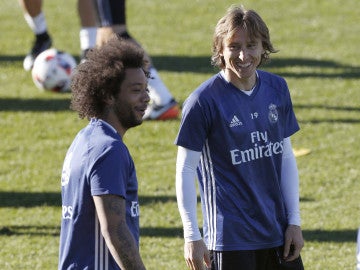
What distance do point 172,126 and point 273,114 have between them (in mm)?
5141

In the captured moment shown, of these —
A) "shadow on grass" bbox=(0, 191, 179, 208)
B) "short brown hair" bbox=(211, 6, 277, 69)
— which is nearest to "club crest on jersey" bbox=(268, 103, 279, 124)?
"short brown hair" bbox=(211, 6, 277, 69)

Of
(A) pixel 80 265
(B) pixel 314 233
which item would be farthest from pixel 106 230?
(B) pixel 314 233

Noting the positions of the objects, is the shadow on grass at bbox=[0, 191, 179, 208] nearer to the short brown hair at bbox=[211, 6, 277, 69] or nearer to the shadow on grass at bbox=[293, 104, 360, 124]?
the shadow on grass at bbox=[293, 104, 360, 124]

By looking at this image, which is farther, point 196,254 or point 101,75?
point 196,254

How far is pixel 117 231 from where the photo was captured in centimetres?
422

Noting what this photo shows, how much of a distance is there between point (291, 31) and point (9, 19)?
4173mm

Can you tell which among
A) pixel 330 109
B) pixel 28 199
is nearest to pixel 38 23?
pixel 330 109

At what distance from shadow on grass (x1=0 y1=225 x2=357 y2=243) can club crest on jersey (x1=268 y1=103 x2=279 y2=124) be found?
2352 millimetres

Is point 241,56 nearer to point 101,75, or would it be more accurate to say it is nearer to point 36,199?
point 101,75

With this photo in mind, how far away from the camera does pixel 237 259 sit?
501 centimetres

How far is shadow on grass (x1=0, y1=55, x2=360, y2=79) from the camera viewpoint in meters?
12.1

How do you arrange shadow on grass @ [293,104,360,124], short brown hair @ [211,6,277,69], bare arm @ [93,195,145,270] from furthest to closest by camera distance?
shadow on grass @ [293,104,360,124]
short brown hair @ [211,6,277,69]
bare arm @ [93,195,145,270]

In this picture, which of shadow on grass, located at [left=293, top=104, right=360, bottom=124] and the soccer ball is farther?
the soccer ball

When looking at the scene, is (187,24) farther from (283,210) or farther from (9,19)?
(283,210)
